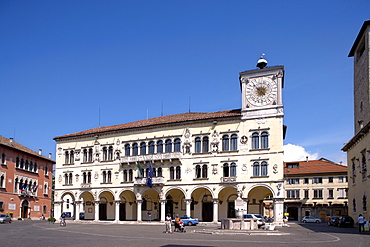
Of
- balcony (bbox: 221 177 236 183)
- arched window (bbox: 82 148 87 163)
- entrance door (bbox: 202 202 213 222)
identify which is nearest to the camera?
balcony (bbox: 221 177 236 183)

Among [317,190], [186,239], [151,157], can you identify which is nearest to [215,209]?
[151,157]

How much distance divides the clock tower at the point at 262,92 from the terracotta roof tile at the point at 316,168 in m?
31.6

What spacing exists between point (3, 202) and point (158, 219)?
69.1ft

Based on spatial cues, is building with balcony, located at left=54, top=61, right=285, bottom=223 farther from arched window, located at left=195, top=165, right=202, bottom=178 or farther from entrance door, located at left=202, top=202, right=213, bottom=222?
arched window, located at left=195, top=165, right=202, bottom=178

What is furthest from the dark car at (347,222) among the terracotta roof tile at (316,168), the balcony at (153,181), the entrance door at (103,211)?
the terracotta roof tile at (316,168)

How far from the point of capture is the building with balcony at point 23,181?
5412cm

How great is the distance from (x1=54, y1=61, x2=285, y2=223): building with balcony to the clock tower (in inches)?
4.2

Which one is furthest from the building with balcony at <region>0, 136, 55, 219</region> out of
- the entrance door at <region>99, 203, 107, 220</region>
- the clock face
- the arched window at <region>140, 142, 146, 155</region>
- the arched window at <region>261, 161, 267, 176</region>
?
the arched window at <region>261, 161, 267, 176</region>

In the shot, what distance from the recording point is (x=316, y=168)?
2788 inches

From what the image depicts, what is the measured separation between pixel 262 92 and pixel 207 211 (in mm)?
15101

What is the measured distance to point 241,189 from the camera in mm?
42594

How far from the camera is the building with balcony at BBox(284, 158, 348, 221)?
223 ft

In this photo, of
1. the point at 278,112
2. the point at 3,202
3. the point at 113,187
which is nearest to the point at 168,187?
the point at 113,187

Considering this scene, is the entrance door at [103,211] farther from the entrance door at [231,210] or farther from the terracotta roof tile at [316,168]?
the terracotta roof tile at [316,168]
